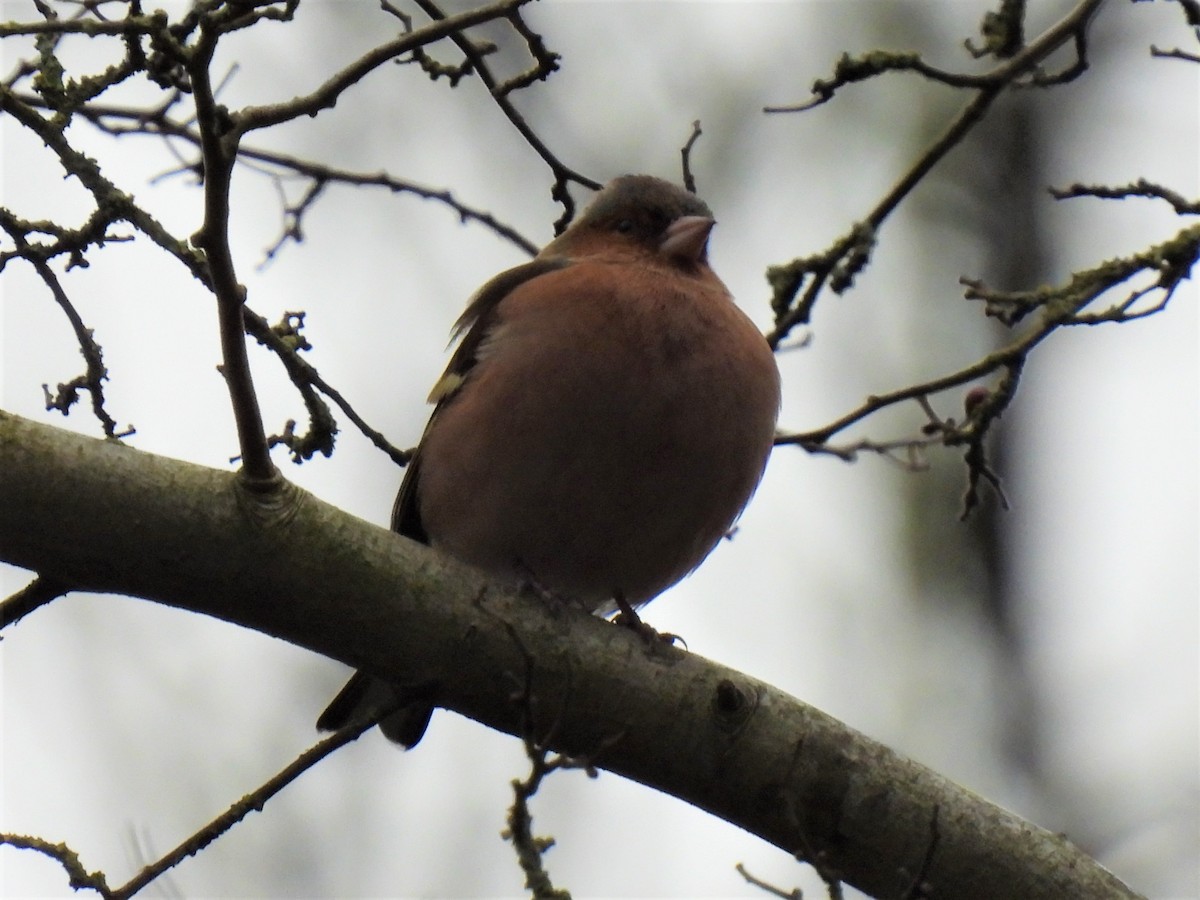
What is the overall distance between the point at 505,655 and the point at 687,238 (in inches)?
90.8

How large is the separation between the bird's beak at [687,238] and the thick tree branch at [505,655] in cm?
192

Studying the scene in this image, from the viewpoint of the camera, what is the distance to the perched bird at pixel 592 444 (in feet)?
14.7

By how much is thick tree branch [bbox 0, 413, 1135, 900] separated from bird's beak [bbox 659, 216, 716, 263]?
1.92 m

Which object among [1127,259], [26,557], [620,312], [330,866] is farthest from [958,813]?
[330,866]

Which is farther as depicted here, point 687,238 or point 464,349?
point 687,238

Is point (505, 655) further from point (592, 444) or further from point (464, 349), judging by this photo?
point (464, 349)

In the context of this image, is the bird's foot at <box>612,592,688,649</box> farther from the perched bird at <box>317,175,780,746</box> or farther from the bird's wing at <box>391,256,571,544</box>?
the bird's wing at <box>391,256,571,544</box>

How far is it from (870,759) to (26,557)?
6.54 feet

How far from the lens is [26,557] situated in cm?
329

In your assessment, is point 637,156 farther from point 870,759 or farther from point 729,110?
point 870,759

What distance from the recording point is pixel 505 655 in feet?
12.0

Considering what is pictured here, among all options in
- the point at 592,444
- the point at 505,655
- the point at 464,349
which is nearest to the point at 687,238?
the point at 464,349

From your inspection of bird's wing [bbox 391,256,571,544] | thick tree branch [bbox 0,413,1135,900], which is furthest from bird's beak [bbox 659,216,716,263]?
thick tree branch [bbox 0,413,1135,900]

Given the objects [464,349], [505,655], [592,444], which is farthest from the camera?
[464,349]
